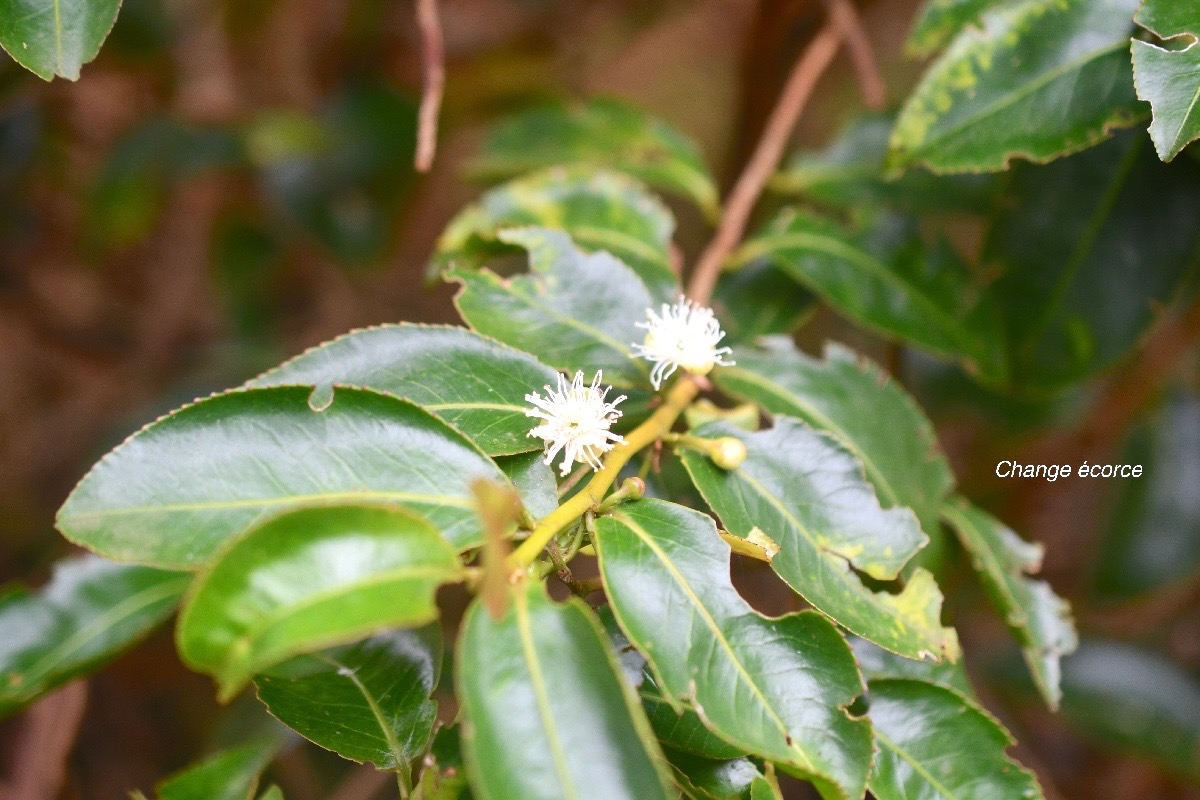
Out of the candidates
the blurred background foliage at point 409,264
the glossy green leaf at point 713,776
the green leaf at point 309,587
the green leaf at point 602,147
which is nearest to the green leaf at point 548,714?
the green leaf at point 309,587

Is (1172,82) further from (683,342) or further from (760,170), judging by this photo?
(760,170)

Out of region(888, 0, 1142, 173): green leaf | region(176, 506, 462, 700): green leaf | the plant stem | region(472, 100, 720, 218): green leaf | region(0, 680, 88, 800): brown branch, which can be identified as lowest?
region(176, 506, 462, 700): green leaf

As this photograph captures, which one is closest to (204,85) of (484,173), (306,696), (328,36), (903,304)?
(328,36)

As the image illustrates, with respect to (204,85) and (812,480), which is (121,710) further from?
(812,480)

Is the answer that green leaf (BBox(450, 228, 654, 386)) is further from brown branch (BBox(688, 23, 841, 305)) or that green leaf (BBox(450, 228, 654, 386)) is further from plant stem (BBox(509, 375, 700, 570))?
brown branch (BBox(688, 23, 841, 305))

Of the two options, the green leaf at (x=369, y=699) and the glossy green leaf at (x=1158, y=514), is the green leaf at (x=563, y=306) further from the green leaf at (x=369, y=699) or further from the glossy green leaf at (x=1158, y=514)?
the glossy green leaf at (x=1158, y=514)

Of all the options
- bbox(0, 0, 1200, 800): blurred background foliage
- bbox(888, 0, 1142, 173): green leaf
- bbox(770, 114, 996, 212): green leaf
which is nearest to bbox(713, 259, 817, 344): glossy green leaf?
bbox(0, 0, 1200, 800): blurred background foliage
